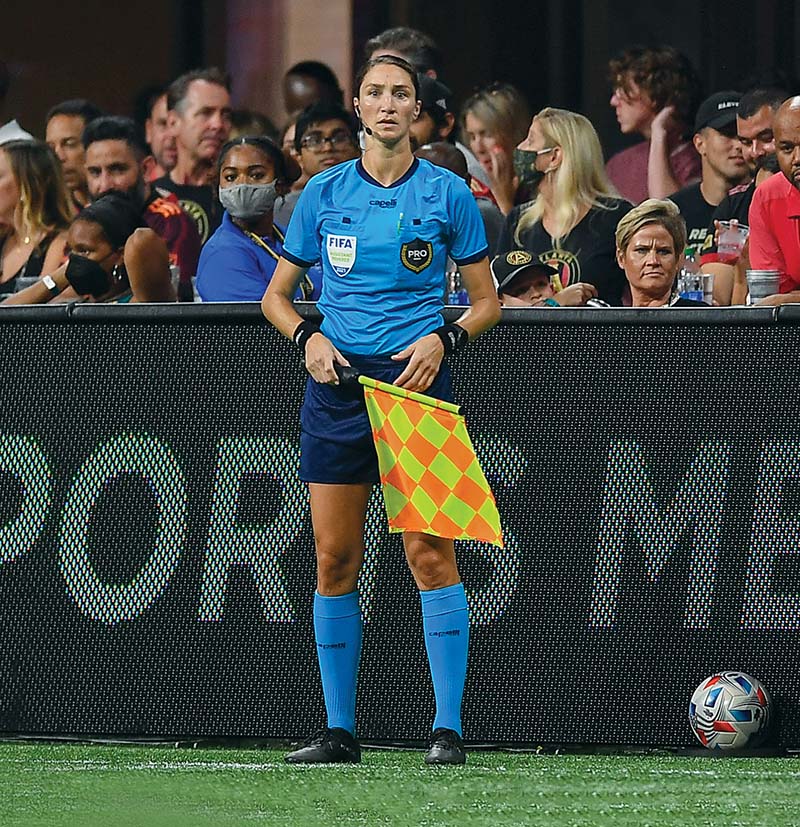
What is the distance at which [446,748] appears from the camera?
6.45 meters

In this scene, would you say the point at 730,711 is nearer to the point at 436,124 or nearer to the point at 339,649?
the point at 339,649

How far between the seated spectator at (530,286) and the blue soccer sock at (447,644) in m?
2.11

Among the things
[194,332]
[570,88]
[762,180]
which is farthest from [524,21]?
[194,332]

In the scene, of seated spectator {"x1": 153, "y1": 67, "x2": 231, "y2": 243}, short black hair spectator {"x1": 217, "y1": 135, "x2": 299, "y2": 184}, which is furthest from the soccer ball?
seated spectator {"x1": 153, "y1": 67, "x2": 231, "y2": 243}

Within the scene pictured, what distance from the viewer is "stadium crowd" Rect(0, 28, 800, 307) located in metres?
8.31

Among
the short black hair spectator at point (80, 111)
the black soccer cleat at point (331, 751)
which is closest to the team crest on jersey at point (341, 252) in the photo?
the black soccer cleat at point (331, 751)

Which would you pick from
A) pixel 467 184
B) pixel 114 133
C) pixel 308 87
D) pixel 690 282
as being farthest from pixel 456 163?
pixel 308 87

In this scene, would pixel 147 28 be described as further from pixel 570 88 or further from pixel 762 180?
pixel 762 180

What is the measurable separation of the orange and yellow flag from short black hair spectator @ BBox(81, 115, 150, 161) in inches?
177

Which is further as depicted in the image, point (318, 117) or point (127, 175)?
point (127, 175)

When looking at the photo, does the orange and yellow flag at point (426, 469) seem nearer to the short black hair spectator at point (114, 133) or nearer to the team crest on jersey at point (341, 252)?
the team crest on jersey at point (341, 252)

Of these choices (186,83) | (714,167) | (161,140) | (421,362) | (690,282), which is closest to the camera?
Result: (421,362)

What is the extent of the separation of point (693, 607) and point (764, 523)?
0.36 metres

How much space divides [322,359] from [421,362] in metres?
0.30
